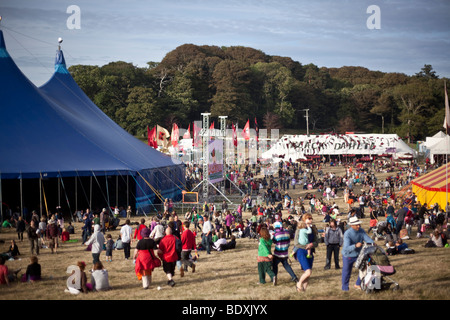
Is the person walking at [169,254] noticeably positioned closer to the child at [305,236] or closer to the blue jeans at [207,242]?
the child at [305,236]

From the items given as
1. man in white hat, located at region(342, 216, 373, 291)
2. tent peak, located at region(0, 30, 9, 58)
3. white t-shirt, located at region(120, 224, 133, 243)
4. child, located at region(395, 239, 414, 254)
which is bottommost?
child, located at region(395, 239, 414, 254)

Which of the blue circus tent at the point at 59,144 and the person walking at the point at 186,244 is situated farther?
the blue circus tent at the point at 59,144

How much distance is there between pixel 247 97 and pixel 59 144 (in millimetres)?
52871

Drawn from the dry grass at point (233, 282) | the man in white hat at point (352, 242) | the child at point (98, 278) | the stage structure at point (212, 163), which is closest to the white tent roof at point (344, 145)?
the stage structure at point (212, 163)

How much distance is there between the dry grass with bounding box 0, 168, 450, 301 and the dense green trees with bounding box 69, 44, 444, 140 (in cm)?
4693

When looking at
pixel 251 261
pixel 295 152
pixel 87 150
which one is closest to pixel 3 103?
pixel 87 150

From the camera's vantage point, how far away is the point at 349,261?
25.2 feet

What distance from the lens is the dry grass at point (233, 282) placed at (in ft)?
25.7

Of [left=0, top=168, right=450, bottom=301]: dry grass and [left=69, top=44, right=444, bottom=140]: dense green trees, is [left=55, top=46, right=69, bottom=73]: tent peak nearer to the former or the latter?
[left=0, top=168, right=450, bottom=301]: dry grass

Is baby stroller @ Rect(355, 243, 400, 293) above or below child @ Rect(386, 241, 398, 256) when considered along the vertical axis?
above

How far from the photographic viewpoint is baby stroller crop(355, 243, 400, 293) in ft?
25.0

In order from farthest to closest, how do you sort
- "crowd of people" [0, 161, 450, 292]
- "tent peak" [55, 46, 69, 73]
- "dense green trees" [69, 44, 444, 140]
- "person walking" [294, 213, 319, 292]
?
"dense green trees" [69, 44, 444, 140] < "tent peak" [55, 46, 69, 73] < "crowd of people" [0, 161, 450, 292] < "person walking" [294, 213, 319, 292]

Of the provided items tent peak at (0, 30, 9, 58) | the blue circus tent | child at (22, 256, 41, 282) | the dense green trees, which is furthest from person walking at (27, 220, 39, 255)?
the dense green trees

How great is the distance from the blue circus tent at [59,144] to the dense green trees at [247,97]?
34.6m
